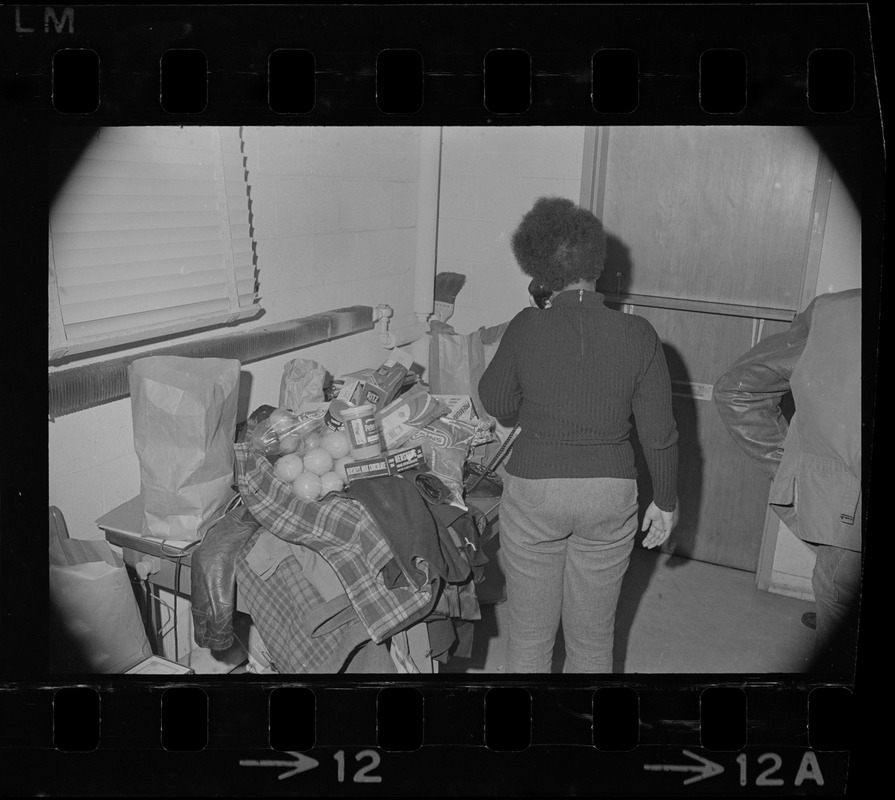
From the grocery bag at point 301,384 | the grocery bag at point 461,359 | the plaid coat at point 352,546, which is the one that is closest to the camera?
the plaid coat at point 352,546

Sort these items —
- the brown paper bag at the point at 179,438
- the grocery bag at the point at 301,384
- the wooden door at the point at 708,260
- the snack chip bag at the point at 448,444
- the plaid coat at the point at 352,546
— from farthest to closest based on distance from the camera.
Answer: the wooden door at the point at 708,260
the grocery bag at the point at 301,384
the snack chip bag at the point at 448,444
the brown paper bag at the point at 179,438
the plaid coat at the point at 352,546

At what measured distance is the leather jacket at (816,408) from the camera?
171 centimetres

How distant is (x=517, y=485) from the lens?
178cm

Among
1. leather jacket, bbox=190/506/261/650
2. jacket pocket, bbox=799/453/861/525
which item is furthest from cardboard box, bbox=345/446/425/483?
jacket pocket, bbox=799/453/861/525

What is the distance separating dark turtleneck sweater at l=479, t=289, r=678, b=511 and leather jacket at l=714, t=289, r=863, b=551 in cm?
30

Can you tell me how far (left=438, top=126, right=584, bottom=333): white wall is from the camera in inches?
104

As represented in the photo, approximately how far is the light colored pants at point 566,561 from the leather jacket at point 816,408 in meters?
0.38
